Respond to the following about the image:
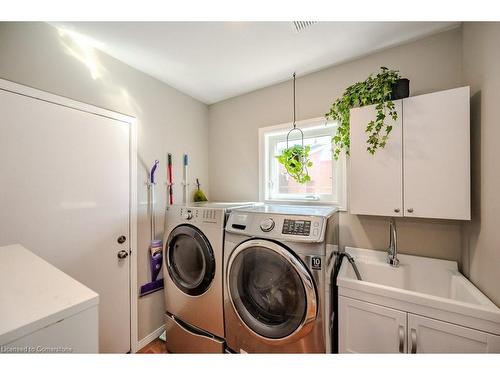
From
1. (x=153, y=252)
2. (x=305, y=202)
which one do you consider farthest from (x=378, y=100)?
(x=153, y=252)

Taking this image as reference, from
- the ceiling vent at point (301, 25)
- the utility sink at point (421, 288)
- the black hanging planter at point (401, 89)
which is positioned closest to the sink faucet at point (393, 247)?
the utility sink at point (421, 288)

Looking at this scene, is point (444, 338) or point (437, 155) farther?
Answer: point (437, 155)

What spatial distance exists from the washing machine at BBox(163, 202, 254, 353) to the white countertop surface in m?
0.87

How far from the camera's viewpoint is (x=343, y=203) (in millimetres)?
1716

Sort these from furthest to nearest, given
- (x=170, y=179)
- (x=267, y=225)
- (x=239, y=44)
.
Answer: (x=170, y=179)
(x=239, y=44)
(x=267, y=225)

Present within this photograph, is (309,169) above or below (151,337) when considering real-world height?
above

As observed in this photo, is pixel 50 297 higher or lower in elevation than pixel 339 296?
higher

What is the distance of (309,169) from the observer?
6.38 ft

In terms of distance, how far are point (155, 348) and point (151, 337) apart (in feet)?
0.33

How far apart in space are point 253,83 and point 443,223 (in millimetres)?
1961

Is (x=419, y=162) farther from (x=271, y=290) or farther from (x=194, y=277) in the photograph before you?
(x=194, y=277)

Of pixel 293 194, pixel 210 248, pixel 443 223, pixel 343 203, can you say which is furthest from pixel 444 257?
pixel 210 248

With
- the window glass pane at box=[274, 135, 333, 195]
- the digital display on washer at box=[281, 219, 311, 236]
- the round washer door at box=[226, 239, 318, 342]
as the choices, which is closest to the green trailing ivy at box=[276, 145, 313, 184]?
the window glass pane at box=[274, 135, 333, 195]
